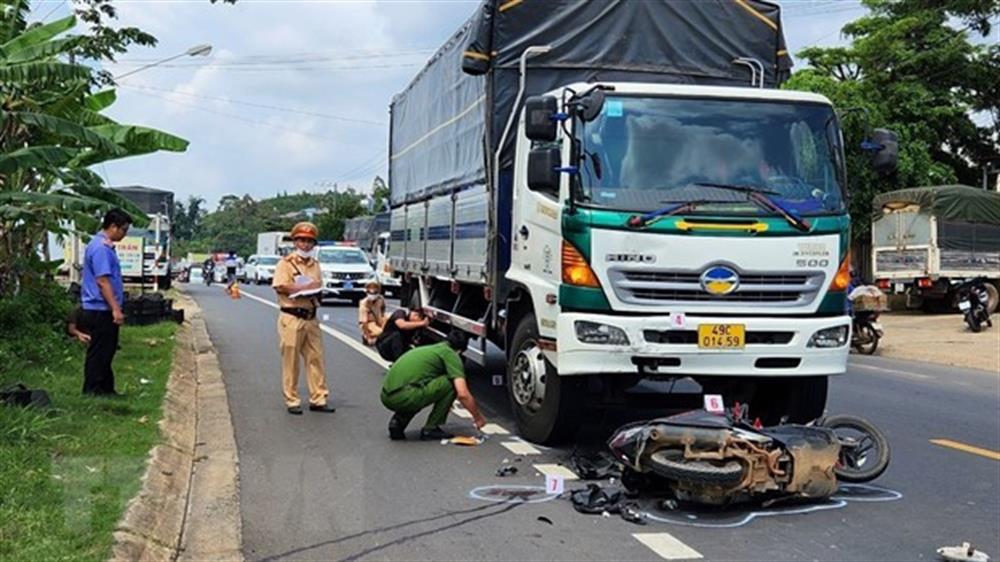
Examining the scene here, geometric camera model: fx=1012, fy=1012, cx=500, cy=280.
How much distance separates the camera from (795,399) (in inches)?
311

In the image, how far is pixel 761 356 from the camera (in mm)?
6969

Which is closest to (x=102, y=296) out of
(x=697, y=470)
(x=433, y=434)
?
(x=433, y=434)

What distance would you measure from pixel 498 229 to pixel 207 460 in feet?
10.1

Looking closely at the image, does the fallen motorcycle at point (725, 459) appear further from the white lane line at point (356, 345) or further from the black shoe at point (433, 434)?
the white lane line at point (356, 345)

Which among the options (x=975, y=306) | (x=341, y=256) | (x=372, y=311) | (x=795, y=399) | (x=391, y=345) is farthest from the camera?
(x=341, y=256)

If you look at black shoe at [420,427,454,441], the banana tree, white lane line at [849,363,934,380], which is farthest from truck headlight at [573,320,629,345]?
white lane line at [849,363,934,380]

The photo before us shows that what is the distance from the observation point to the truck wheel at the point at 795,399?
784 cm

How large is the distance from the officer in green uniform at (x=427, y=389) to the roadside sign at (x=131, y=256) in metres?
21.6

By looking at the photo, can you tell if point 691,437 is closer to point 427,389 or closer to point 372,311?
point 427,389

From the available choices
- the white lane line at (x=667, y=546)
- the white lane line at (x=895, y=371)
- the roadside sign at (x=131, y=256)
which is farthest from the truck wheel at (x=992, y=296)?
the roadside sign at (x=131, y=256)

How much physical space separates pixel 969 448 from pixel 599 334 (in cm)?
390

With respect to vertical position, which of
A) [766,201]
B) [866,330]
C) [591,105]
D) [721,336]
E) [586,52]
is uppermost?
[586,52]

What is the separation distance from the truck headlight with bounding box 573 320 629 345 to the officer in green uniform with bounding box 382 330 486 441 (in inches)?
64.3

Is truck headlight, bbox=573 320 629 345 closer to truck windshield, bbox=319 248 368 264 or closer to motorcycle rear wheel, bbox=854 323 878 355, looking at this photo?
motorcycle rear wheel, bbox=854 323 878 355
